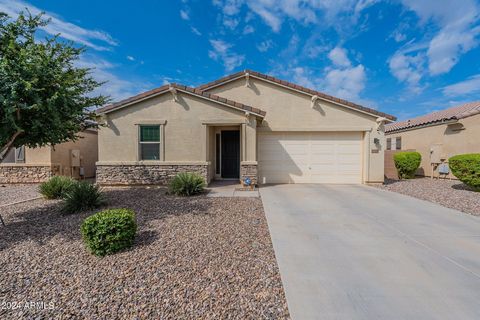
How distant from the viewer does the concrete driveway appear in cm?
246

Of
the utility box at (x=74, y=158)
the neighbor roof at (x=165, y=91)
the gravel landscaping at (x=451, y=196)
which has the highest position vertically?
the neighbor roof at (x=165, y=91)

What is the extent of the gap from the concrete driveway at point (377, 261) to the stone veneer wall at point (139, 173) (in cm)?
507

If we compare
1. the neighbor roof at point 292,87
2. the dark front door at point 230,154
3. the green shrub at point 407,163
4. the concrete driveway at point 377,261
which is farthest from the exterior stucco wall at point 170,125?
the green shrub at point 407,163

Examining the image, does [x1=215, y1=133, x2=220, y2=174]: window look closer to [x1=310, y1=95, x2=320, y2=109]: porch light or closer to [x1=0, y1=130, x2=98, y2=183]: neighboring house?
[x1=310, y1=95, x2=320, y2=109]: porch light

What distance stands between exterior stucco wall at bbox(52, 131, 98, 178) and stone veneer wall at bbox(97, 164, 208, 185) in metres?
3.10

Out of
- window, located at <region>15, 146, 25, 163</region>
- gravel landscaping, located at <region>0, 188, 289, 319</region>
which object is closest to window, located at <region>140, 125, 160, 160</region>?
gravel landscaping, located at <region>0, 188, 289, 319</region>

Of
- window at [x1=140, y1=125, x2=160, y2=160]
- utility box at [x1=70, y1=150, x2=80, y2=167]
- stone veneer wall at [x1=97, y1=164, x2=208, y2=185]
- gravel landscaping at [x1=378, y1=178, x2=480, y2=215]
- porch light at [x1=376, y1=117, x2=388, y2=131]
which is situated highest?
porch light at [x1=376, y1=117, x2=388, y2=131]

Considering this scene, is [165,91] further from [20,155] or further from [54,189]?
[20,155]

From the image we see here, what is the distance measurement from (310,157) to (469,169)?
6.15m

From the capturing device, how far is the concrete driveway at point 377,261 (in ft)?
8.05

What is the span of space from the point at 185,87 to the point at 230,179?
498 cm

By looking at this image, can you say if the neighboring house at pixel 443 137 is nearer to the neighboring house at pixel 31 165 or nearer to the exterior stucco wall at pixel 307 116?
the exterior stucco wall at pixel 307 116

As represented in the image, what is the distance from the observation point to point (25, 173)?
35.8ft

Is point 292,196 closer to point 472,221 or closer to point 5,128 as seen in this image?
point 472,221
